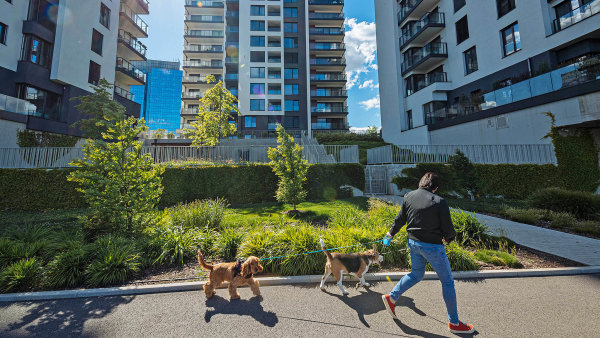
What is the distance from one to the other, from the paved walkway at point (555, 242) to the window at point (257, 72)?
118ft

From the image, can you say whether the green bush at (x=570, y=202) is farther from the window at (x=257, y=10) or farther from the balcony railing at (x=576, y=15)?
the window at (x=257, y=10)

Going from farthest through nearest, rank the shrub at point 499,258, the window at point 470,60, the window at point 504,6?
the window at point 470,60 < the window at point 504,6 < the shrub at point 499,258

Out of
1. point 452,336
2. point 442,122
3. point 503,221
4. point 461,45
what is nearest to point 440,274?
point 452,336

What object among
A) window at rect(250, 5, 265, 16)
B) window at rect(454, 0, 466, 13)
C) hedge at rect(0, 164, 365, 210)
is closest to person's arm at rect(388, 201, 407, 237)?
hedge at rect(0, 164, 365, 210)

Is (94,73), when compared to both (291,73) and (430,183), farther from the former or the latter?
(430,183)

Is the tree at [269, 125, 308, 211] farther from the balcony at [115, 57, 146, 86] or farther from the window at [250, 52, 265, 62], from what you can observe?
the window at [250, 52, 265, 62]

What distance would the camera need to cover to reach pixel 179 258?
16.7 ft

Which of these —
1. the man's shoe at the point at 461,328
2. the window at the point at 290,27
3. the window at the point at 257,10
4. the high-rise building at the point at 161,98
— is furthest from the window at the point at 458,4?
the high-rise building at the point at 161,98

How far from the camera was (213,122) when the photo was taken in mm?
21156

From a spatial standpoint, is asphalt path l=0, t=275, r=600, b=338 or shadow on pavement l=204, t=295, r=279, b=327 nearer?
asphalt path l=0, t=275, r=600, b=338

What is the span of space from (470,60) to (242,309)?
28.3 metres

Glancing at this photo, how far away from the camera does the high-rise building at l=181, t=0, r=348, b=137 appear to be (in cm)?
3650

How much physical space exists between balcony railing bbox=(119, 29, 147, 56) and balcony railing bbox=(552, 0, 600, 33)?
127 ft

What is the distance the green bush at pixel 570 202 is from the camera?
338 inches
